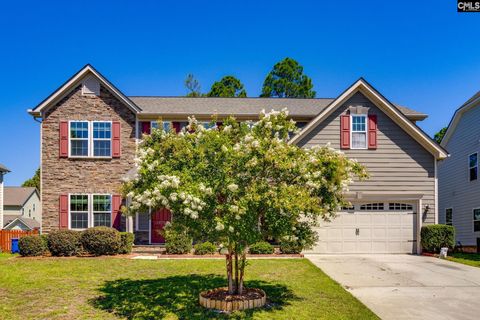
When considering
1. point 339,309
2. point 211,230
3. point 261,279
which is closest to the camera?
point 211,230

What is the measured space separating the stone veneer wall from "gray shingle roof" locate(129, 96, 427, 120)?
153 cm

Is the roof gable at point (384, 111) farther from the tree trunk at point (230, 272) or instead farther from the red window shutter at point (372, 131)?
the tree trunk at point (230, 272)

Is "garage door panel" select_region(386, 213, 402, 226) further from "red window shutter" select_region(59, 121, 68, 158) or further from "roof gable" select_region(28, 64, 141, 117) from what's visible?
"red window shutter" select_region(59, 121, 68, 158)

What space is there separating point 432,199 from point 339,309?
1176cm

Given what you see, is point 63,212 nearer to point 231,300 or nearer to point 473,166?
point 231,300

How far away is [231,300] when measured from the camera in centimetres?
873

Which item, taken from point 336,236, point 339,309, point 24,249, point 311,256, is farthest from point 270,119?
point 24,249

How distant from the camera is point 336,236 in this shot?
18.1 m

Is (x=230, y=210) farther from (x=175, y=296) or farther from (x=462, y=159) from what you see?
(x=462, y=159)

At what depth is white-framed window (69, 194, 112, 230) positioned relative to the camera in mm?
18859

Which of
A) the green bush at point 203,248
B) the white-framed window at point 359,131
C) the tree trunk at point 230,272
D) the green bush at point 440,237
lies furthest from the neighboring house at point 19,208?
the tree trunk at point 230,272

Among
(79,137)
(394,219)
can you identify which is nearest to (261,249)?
(394,219)

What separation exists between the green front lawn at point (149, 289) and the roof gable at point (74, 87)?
764cm

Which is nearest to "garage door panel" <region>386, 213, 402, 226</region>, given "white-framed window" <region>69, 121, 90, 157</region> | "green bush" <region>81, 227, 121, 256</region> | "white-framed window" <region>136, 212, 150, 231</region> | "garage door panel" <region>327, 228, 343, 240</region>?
"garage door panel" <region>327, 228, 343, 240</region>
